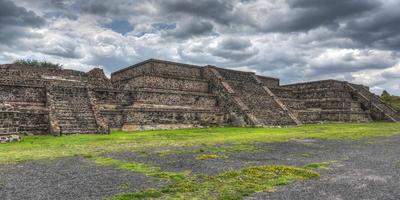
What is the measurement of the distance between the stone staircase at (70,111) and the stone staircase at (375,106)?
3027 cm

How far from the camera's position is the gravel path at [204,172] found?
569 centimetres

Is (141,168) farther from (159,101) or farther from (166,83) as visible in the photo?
(166,83)

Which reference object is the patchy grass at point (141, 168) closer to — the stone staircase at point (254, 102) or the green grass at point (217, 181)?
the green grass at point (217, 181)

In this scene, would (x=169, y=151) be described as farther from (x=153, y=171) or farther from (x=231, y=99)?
(x=231, y=99)

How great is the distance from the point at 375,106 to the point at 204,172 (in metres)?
Answer: 34.3

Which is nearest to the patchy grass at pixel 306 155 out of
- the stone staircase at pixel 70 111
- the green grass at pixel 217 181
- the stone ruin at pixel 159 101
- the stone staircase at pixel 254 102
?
the green grass at pixel 217 181

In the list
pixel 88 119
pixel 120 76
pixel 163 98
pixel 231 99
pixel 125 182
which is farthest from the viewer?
pixel 120 76

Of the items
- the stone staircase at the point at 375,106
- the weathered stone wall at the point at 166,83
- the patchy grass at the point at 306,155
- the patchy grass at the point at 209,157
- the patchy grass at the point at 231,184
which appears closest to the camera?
the patchy grass at the point at 231,184

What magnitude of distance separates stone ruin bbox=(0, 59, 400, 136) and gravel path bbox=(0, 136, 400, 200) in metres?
8.11

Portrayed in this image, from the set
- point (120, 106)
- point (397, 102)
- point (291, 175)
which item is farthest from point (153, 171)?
point (397, 102)

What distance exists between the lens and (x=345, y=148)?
12344 mm

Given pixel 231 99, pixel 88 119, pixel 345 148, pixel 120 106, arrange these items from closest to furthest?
pixel 345 148, pixel 88 119, pixel 120 106, pixel 231 99

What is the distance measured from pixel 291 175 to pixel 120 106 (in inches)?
652

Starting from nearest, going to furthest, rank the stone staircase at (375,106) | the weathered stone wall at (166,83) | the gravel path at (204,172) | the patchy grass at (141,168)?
the gravel path at (204,172)
the patchy grass at (141,168)
the weathered stone wall at (166,83)
the stone staircase at (375,106)
